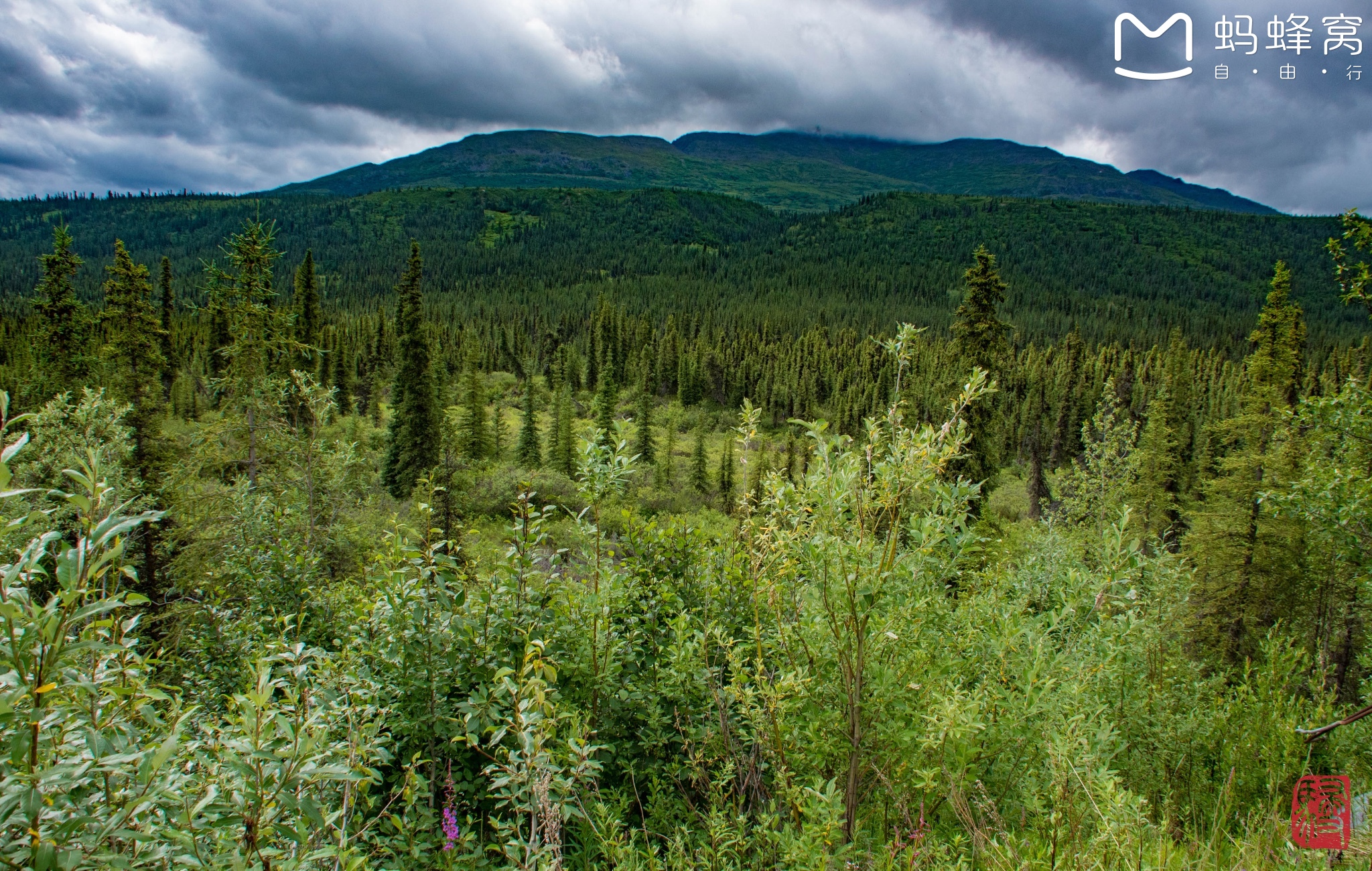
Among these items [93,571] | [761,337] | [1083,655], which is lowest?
[1083,655]

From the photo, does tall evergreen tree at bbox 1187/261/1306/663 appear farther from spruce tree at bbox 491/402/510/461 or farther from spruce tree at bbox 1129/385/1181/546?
spruce tree at bbox 491/402/510/461

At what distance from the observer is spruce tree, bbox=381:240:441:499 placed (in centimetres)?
3120

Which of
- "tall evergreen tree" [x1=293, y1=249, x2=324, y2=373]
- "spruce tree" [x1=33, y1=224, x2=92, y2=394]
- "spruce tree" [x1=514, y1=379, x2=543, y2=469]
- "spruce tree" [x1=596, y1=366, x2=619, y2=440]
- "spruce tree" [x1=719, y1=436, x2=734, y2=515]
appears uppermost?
"tall evergreen tree" [x1=293, y1=249, x2=324, y2=373]

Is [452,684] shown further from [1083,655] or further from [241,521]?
[241,521]

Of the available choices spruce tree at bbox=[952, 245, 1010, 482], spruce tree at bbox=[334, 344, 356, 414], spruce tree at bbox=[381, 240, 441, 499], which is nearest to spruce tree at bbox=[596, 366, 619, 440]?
spruce tree at bbox=[381, 240, 441, 499]

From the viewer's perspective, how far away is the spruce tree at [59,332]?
2148 cm

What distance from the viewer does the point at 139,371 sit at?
59.4 ft

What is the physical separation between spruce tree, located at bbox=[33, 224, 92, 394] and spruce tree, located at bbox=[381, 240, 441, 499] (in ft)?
38.2

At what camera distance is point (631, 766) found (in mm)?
A: 4129

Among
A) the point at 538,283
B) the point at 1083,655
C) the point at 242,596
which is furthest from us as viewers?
the point at 538,283

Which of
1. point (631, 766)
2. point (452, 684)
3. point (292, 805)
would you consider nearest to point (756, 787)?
point (631, 766)

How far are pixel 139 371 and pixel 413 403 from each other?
14.2 metres

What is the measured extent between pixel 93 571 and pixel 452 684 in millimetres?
2798

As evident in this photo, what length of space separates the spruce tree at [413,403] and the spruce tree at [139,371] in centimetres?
1041
